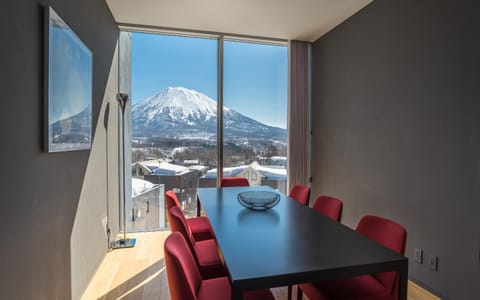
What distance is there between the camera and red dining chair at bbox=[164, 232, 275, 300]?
3.32 ft

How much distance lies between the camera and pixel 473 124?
6.29ft

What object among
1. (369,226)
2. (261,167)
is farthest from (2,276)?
(261,167)

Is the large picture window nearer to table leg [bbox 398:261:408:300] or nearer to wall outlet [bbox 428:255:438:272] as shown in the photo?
wall outlet [bbox 428:255:438:272]

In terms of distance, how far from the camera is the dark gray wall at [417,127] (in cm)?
196

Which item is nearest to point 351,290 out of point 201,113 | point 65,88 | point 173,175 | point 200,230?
point 200,230

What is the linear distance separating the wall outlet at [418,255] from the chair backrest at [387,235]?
1.11 metres

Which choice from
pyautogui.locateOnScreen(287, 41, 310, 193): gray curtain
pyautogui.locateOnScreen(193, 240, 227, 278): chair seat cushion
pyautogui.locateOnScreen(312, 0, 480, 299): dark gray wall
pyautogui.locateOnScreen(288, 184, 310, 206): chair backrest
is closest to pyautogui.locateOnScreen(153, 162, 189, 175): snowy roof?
pyautogui.locateOnScreen(287, 41, 310, 193): gray curtain

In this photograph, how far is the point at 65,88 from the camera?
1.81m

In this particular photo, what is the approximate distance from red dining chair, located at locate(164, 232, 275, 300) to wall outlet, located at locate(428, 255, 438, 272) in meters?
1.70

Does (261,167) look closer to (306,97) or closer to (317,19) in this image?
(306,97)

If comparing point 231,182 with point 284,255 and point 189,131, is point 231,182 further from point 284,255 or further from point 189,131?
point 284,255

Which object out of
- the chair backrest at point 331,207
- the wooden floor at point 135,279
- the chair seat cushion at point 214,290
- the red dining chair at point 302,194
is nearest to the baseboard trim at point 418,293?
A: the wooden floor at point 135,279

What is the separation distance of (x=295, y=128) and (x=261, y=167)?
81 centimetres

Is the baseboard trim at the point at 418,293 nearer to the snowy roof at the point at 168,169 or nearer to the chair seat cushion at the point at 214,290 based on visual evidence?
the chair seat cushion at the point at 214,290
